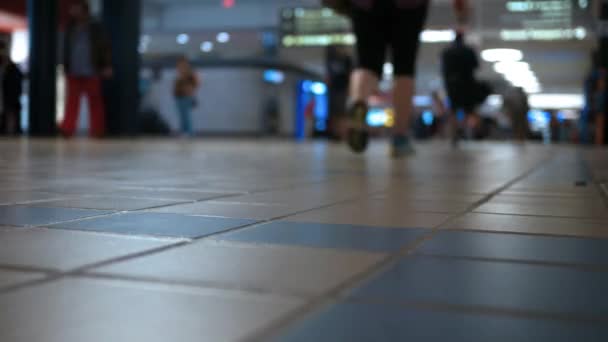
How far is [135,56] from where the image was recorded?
47.9 ft

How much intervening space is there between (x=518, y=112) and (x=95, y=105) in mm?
8856

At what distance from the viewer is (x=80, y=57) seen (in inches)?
392

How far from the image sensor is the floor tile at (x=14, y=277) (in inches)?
36.4

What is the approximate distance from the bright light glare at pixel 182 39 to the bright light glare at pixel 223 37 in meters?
1.07

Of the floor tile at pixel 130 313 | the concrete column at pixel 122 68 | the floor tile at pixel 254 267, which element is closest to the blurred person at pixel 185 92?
the concrete column at pixel 122 68

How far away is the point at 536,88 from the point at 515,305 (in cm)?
3907

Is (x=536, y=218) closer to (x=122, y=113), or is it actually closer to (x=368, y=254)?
(x=368, y=254)

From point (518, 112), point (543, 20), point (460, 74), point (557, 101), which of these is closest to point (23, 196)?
point (460, 74)

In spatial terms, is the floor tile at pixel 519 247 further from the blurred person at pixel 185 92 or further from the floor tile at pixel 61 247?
the blurred person at pixel 185 92

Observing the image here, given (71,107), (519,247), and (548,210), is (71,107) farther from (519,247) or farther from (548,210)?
(519,247)

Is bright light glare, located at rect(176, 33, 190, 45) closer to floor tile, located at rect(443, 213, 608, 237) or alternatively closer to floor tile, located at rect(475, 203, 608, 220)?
floor tile, located at rect(475, 203, 608, 220)

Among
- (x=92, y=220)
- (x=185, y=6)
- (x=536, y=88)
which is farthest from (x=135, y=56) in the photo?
(x=536, y=88)

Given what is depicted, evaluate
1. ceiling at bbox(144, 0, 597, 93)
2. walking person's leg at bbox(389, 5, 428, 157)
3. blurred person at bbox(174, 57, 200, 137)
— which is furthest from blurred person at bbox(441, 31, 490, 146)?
ceiling at bbox(144, 0, 597, 93)

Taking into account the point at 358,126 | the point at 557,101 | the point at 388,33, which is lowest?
the point at 358,126
